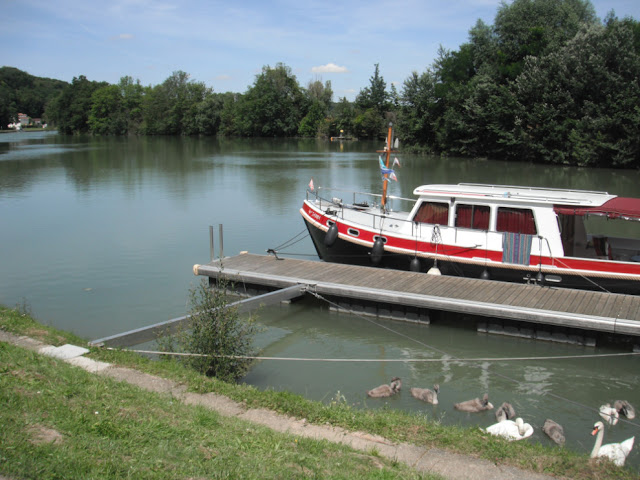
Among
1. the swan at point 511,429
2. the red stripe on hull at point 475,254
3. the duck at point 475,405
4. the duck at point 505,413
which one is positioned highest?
the red stripe on hull at point 475,254

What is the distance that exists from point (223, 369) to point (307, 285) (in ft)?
17.7

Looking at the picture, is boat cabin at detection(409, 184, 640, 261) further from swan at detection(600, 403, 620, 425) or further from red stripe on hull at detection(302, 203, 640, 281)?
swan at detection(600, 403, 620, 425)

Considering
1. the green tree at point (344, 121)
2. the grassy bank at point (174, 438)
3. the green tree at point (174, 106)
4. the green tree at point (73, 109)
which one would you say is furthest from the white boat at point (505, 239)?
the green tree at point (73, 109)

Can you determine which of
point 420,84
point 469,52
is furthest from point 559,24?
point 420,84

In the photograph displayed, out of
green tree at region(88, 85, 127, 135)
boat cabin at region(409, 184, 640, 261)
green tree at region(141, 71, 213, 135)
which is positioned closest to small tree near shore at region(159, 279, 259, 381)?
boat cabin at region(409, 184, 640, 261)

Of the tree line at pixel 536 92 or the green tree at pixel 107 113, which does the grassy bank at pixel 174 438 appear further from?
the green tree at pixel 107 113

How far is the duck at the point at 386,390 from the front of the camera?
9.44 m

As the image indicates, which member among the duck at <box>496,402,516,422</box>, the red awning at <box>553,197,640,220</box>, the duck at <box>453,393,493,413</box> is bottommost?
the duck at <box>453,393,493,413</box>

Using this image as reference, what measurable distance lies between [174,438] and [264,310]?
8.81 m

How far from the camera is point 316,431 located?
21.8 ft

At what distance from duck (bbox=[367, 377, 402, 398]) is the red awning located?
22.5ft

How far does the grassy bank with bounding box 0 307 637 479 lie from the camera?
496cm

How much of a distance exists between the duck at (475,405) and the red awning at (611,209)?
21.4 feet

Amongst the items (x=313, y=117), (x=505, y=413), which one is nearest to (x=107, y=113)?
(x=313, y=117)
